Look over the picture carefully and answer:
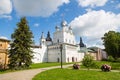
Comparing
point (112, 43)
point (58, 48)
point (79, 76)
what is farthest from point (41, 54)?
point (79, 76)

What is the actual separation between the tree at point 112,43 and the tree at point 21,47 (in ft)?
140

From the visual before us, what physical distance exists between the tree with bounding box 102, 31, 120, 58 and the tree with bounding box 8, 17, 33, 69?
140 feet

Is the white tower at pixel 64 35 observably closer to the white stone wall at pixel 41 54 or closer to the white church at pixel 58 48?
the white church at pixel 58 48

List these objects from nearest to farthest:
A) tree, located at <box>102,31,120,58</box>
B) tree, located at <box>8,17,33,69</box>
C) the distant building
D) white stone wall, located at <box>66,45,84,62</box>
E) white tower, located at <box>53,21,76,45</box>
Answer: tree, located at <box>8,17,33,69</box> → the distant building → tree, located at <box>102,31,120,58</box> → white stone wall, located at <box>66,45,84,62</box> → white tower, located at <box>53,21,76,45</box>

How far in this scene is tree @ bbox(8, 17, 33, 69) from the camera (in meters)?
28.4

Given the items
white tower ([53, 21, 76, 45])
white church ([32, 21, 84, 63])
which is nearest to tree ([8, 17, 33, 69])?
white church ([32, 21, 84, 63])

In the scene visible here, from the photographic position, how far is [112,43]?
62.9 meters

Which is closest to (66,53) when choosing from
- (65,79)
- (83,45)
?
(83,45)

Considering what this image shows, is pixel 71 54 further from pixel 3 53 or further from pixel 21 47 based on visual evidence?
pixel 21 47

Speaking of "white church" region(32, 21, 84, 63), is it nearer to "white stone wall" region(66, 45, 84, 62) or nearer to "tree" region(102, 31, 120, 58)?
"white stone wall" region(66, 45, 84, 62)

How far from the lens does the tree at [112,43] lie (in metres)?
62.8

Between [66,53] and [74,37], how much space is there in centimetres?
1639

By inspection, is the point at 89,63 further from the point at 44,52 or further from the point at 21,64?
the point at 44,52

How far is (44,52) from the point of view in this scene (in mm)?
68125
